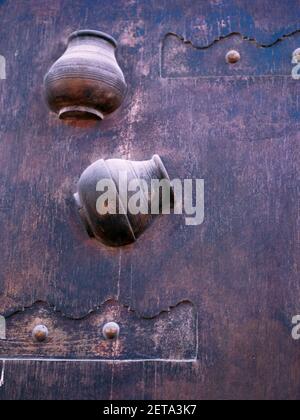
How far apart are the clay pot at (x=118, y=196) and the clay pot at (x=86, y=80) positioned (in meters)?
0.27

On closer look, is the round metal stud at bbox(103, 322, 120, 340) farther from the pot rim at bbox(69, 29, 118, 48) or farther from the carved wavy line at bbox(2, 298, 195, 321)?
the pot rim at bbox(69, 29, 118, 48)

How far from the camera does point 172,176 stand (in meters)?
2.29

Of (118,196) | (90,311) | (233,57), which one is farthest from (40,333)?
(233,57)

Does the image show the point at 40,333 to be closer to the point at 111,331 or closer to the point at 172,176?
the point at 111,331

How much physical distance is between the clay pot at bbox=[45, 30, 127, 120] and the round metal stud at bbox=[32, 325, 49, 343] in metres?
0.76

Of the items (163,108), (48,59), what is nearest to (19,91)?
(48,59)

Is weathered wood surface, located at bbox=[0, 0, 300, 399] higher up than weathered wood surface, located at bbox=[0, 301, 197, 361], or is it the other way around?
weathered wood surface, located at bbox=[0, 0, 300, 399]

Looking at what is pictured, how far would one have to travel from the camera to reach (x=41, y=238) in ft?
7.42

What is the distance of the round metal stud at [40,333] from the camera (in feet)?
6.98

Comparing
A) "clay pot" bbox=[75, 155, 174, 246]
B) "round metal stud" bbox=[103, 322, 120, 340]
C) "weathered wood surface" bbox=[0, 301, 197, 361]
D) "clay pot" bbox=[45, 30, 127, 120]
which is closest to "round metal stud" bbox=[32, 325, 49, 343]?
"weathered wood surface" bbox=[0, 301, 197, 361]

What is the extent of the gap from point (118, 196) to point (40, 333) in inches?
20.1

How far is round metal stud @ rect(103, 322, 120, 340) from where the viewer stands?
2105mm

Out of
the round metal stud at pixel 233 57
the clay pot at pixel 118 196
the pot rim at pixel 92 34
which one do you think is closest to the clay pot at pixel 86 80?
the pot rim at pixel 92 34

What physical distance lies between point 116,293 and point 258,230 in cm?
51
